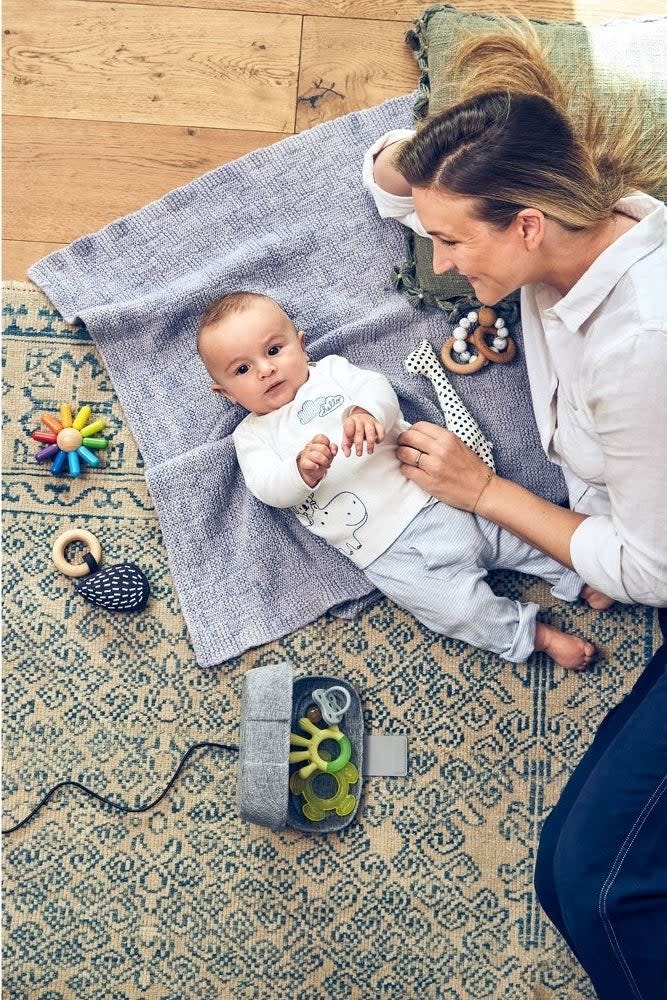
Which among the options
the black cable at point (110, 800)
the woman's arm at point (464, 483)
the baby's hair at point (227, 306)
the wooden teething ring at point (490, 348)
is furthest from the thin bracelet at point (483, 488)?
the black cable at point (110, 800)

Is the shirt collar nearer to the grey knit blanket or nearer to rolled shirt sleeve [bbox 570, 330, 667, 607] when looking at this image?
rolled shirt sleeve [bbox 570, 330, 667, 607]

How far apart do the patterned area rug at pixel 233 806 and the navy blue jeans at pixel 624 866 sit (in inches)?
11.1

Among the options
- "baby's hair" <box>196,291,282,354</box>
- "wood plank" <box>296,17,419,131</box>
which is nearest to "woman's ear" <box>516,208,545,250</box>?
"baby's hair" <box>196,291,282,354</box>

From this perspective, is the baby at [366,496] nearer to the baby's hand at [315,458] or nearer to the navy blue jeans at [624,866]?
the baby's hand at [315,458]

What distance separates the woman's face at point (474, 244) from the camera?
3.60 ft

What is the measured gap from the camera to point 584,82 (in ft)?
4.70

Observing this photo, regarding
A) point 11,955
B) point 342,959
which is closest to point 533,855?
point 342,959

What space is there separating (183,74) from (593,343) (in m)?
0.99

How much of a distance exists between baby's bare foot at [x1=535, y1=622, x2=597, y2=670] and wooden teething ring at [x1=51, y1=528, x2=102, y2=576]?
0.75 meters

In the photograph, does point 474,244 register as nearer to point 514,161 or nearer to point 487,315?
point 514,161

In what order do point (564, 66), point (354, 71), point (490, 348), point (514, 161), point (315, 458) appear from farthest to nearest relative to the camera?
point (354, 71) < point (490, 348) < point (564, 66) < point (315, 458) < point (514, 161)

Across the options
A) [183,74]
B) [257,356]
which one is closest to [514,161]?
[257,356]

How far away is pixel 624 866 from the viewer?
114 centimetres

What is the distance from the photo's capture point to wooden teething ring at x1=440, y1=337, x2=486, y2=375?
1.54 metres
